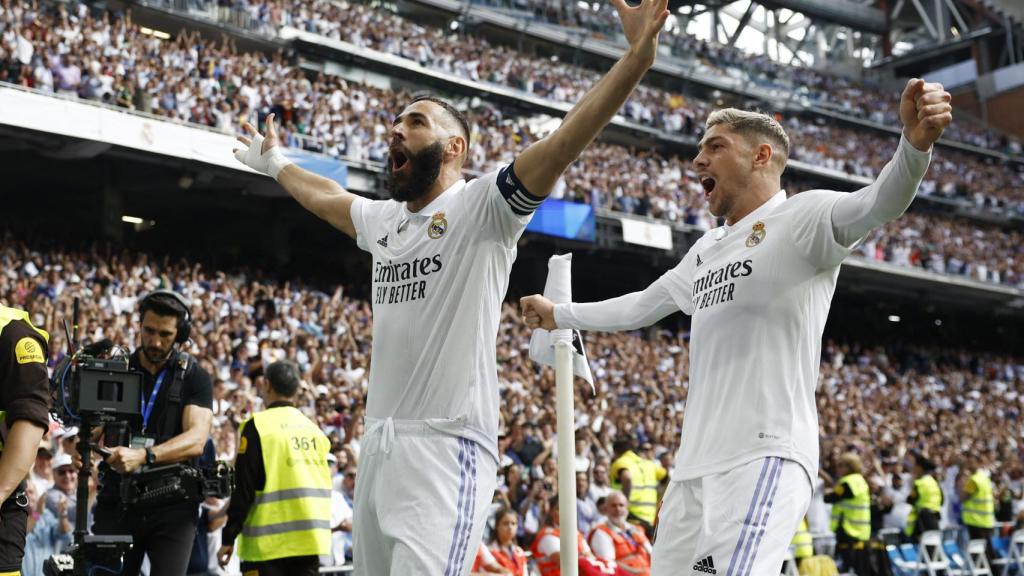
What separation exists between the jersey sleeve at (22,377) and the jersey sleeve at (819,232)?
264 centimetres

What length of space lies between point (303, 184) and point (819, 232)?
2.00 metres

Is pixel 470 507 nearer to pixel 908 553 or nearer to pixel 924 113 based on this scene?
pixel 924 113

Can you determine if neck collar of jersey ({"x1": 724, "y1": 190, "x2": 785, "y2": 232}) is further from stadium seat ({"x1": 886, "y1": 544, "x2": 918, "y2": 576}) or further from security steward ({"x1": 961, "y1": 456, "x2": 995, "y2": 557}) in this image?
security steward ({"x1": 961, "y1": 456, "x2": 995, "y2": 557})

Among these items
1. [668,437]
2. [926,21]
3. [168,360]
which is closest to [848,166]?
[926,21]

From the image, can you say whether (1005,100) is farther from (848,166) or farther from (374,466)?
(374,466)

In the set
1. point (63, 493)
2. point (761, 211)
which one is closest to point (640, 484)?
point (63, 493)

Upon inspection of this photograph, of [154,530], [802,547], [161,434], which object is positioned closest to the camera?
[154,530]

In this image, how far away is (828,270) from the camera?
3.91 meters

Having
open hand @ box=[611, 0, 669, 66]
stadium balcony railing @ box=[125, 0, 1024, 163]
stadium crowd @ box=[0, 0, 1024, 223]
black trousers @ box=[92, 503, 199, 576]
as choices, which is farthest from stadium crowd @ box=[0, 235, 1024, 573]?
stadium balcony railing @ box=[125, 0, 1024, 163]

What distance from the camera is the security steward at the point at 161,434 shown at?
548cm

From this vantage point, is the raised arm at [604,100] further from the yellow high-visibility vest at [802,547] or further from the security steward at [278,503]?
the yellow high-visibility vest at [802,547]

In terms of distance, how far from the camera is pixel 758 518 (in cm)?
357

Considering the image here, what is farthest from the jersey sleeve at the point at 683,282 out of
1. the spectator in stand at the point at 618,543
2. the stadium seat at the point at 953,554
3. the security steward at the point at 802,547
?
the stadium seat at the point at 953,554

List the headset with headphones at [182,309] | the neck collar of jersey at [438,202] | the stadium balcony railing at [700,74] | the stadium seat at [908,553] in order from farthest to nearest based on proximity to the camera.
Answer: the stadium balcony railing at [700,74] → the stadium seat at [908,553] → the headset with headphones at [182,309] → the neck collar of jersey at [438,202]
